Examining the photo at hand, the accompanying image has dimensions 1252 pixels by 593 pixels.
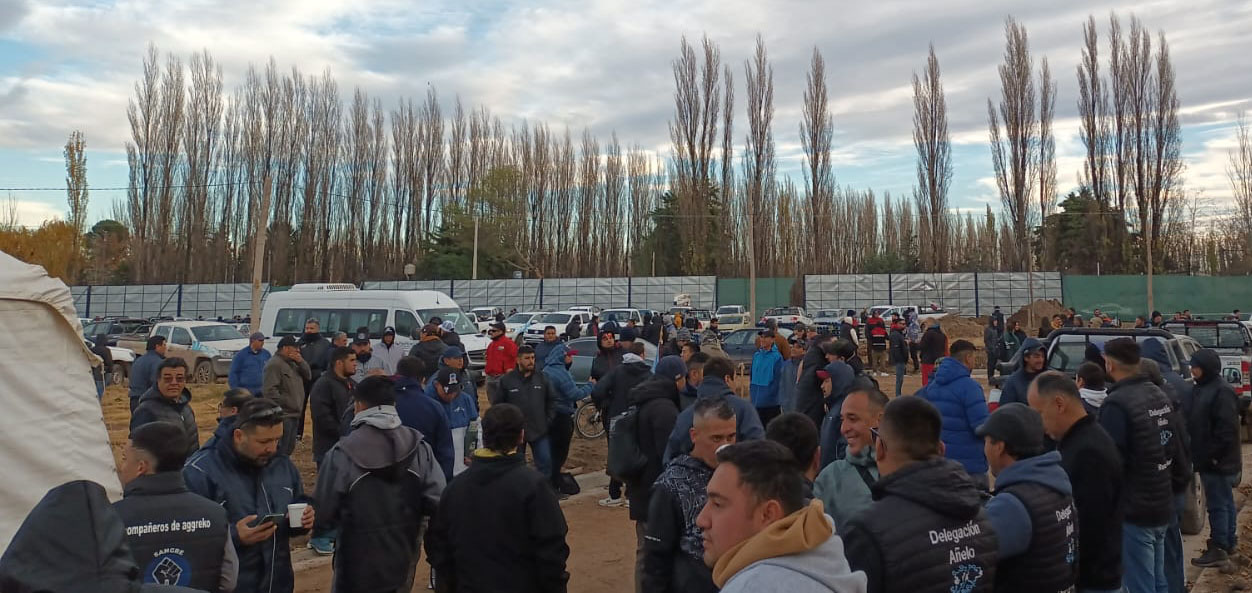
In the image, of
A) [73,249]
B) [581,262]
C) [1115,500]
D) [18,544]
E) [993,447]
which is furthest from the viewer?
[581,262]

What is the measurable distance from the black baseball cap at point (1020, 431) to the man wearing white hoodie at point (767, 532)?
1.69 m

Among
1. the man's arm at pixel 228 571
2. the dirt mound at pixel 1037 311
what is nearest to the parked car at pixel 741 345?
the man's arm at pixel 228 571

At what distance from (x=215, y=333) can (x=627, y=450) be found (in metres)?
20.4

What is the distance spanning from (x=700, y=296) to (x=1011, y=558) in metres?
41.1

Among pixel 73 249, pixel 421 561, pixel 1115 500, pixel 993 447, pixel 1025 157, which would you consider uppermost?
pixel 1025 157

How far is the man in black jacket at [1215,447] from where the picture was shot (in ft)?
22.5

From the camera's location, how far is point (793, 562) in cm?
188

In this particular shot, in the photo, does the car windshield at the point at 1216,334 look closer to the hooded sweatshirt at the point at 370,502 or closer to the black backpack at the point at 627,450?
the black backpack at the point at 627,450

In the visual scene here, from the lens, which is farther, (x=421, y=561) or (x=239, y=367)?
(x=239, y=367)

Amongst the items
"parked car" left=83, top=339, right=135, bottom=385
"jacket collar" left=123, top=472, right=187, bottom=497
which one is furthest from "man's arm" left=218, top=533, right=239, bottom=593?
"parked car" left=83, top=339, right=135, bottom=385

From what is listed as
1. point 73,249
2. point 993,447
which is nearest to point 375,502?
point 993,447

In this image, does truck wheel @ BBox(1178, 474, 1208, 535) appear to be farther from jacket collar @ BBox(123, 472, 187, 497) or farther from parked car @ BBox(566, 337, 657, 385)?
parked car @ BBox(566, 337, 657, 385)

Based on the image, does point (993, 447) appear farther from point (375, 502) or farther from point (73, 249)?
point (73, 249)

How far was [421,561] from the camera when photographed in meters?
7.41
